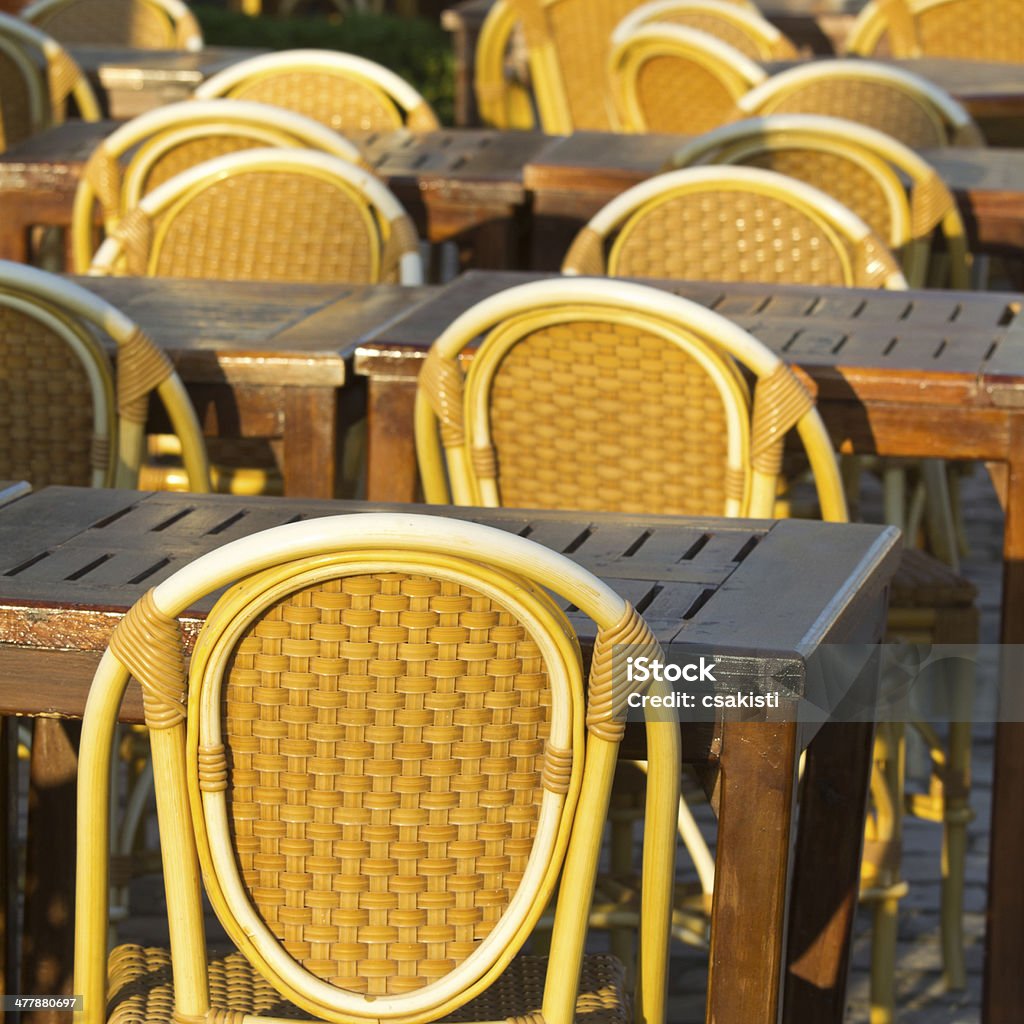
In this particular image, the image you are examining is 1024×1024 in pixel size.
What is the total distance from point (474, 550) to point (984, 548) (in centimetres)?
404

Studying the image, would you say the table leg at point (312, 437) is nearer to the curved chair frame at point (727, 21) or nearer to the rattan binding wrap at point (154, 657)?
the rattan binding wrap at point (154, 657)

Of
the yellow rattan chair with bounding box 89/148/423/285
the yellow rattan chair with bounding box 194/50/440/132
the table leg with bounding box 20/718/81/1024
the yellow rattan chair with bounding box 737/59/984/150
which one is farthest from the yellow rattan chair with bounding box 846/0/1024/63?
the table leg with bounding box 20/718/81/1024

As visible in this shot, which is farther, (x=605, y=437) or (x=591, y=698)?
(x=605, y=437)

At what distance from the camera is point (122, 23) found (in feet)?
24.8

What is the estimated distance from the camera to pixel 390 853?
1.90m

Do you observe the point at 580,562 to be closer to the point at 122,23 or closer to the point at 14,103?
the point at 14,103

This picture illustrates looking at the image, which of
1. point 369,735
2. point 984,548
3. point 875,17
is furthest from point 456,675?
point 875,17

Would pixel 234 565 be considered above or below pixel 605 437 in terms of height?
above

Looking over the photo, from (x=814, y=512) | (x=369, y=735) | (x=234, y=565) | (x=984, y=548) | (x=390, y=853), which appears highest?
(x=234, y=565)

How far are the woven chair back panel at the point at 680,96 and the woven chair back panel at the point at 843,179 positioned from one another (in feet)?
5.67

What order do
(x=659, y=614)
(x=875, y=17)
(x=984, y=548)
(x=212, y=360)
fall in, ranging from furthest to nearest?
(x=875, y=17), (x=984, y=548), (x=212, y=360), (x=659, y=614)

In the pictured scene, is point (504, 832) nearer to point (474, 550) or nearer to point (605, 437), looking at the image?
point (474, 550)

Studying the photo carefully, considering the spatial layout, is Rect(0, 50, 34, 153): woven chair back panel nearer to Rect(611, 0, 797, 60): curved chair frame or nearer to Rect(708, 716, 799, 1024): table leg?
Rect(611, 0, 797, 60): curved chair frame

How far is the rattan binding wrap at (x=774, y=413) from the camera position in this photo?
281cm
